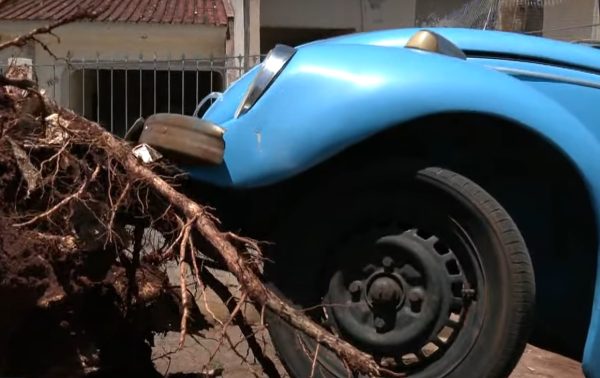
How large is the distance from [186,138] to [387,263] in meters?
0.89

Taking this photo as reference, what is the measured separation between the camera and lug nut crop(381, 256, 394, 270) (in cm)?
297

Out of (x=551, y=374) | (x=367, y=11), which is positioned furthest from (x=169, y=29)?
(x=551, y=374)

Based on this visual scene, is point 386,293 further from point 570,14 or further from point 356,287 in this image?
point 570,14

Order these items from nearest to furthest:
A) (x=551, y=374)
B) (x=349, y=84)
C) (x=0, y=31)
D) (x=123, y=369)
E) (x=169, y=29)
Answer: (x=349, y=84) → (x=123, y=369) → (x=551, y=374) → (x=0, y=31) → (x=169, y=29)

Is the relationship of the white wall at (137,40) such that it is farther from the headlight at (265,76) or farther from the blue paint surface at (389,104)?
the blue paint surface at (389,104)

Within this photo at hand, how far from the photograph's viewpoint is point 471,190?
2945 millimetres

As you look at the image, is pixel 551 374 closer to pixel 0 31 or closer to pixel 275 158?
pixel 275 158

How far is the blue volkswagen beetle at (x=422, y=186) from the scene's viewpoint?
2.87 meters

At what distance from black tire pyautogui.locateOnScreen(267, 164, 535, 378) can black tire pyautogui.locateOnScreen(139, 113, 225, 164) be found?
391 mm

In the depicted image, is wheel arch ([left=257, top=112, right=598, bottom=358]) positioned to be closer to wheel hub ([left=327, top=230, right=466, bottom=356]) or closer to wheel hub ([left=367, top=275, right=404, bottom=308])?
wheel hub ([left=327, top=230, right=466, bottom=356])

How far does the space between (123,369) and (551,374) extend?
2.56 metres

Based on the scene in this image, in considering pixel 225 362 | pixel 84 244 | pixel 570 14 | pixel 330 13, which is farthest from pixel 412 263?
pixel 330 13

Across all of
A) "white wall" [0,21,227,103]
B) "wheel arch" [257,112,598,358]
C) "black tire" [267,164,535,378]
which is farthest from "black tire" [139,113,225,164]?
"white wall" [0,21,227,103]

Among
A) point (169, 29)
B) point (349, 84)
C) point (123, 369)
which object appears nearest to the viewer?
point (349, 84)
